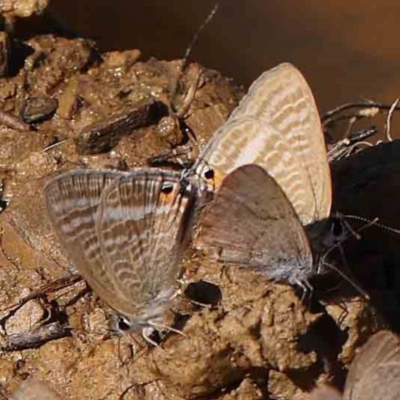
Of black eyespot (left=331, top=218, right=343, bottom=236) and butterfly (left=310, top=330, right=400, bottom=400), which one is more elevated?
black eyespot (left=331, top=218, right=343, bottom=236)

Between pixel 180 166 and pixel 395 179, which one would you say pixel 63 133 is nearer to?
pixel 180 166

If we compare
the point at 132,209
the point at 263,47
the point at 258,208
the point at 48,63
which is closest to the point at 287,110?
the point at 258,208

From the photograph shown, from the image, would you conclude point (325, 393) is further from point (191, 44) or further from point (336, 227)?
point (191, 44)

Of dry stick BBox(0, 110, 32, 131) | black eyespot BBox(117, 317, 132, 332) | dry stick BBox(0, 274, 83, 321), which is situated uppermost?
dry stick BBox(0, 110, 32, 131)

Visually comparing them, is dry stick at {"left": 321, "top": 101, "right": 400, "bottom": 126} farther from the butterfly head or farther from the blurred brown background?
the butterfly head

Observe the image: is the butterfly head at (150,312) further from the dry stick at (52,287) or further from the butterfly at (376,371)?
the butterfly at (376,371)

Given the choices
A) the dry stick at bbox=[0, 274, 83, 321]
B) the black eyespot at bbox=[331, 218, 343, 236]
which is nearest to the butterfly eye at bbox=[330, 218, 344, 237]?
the black eyespot at bbox=[331, 218, 343, 236]

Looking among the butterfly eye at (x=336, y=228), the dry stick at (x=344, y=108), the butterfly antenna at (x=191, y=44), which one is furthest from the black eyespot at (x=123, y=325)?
the dry stick at (x=344, y=108)
